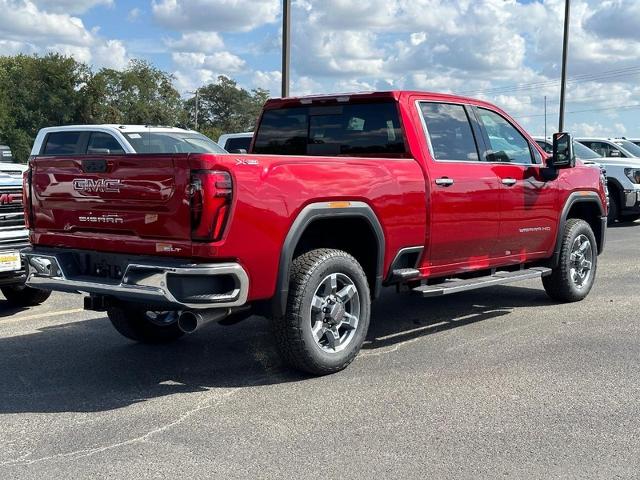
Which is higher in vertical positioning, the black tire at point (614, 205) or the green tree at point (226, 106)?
the green tree at point (226, 106)

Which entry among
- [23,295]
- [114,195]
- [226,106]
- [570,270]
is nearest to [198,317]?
[114,195]

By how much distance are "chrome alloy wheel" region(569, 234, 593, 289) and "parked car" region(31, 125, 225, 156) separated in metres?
5.98

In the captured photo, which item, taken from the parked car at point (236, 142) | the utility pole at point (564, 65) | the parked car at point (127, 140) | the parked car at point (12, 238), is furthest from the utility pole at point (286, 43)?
the utility pole at point (564, 65)

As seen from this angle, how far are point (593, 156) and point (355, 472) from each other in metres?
15.0

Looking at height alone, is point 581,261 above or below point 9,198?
below

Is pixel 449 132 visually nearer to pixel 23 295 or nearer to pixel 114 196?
pixel 114 196

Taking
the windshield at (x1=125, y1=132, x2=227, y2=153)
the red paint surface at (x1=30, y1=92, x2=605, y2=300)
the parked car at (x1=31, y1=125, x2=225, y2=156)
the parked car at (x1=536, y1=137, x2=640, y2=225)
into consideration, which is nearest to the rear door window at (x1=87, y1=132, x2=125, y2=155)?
the parked car at (x1=31, y1=125, x2=225, y2=156)

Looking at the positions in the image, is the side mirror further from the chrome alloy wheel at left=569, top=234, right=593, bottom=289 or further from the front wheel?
the front wheel

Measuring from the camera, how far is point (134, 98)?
227 ft

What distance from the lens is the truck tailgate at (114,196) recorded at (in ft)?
15.2

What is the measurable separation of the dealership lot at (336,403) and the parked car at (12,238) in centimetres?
45

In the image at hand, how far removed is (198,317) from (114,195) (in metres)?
0.96

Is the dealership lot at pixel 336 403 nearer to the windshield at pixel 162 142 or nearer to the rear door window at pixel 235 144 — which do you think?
the windshield at pixel 162 142

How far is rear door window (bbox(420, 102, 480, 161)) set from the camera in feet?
20.7
